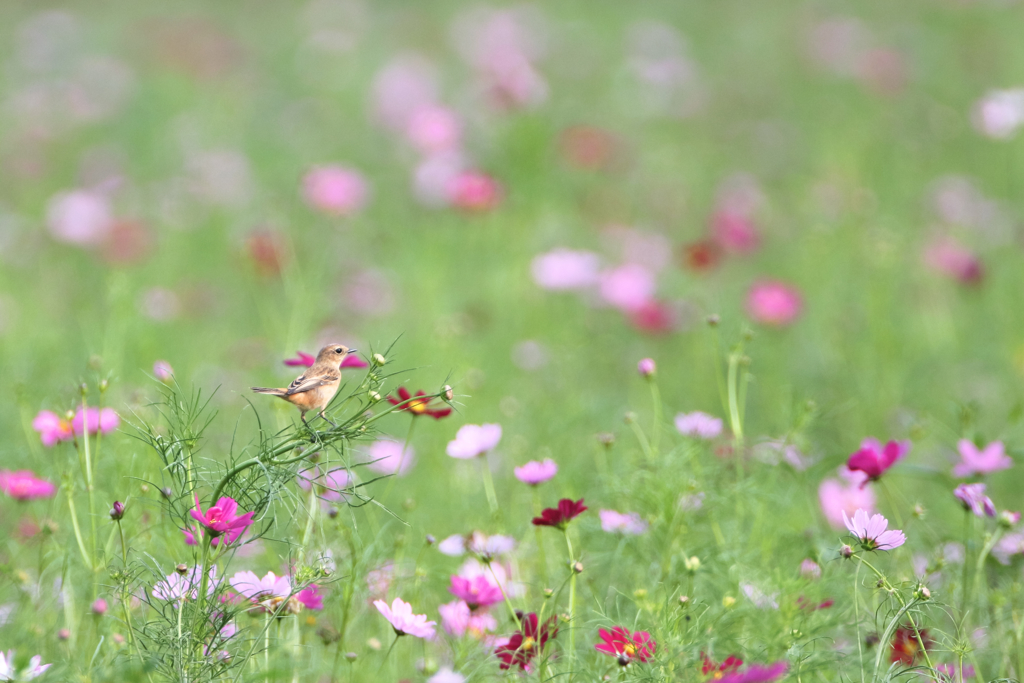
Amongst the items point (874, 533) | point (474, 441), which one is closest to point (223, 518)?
point (474, 441)

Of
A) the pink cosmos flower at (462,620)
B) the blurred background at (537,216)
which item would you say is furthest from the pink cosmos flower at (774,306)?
the pink cosmos flower at (462,620)

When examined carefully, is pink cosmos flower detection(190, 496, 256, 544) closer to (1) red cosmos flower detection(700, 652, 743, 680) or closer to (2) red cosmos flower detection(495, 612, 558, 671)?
(2) red cosmos flower detection(495, 612, 558, 671)

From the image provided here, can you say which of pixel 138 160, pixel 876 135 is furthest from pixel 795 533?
pixel 138 160

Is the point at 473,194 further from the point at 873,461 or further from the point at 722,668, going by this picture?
the point at 722,668

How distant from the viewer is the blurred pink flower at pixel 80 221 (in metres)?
3.28

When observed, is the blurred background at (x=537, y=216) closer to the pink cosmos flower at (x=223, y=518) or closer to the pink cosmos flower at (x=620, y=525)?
the pink cosmos flower at (x=620, y=525)

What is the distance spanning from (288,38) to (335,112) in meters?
1.75

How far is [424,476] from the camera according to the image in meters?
1.99

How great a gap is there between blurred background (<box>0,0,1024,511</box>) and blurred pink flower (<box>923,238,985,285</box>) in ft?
0.05

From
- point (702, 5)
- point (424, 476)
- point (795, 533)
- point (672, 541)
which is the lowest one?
point (702, 5)

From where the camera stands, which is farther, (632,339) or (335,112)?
(335,112)

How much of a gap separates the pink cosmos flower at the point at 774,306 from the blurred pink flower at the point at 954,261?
0.47 meters

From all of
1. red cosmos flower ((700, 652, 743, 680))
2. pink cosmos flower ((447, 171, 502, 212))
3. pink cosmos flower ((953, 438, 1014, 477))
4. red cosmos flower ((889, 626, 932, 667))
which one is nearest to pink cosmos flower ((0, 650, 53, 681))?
red cosmos flower ((700, 652, 743, 680))

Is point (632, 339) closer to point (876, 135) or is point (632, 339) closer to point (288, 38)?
point (876, 135)
